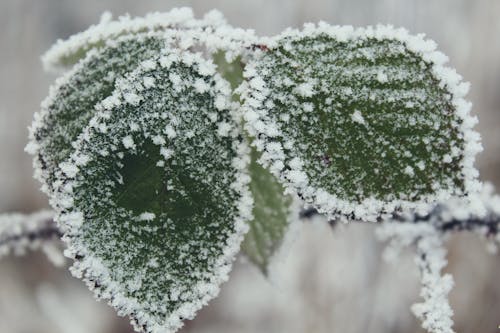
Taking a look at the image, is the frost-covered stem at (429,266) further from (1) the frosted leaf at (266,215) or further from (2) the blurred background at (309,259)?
(2) the blurred background at (309,259)

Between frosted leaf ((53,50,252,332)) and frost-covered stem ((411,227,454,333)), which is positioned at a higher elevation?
frosted leaf ((53,50,252,332))

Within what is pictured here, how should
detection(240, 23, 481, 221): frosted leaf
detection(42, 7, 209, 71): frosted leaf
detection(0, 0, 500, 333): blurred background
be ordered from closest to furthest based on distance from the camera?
detection(240, 23, 481, 221): frosted leaf
detection(42, 7, 209, 71): frosted leaf
detection(0, 0, 500, 333): blurred background

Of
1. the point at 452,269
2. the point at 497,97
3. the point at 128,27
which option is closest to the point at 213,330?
the point at 452,269

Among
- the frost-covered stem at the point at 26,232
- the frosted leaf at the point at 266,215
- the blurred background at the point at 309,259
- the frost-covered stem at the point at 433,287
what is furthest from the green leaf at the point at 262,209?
the blurred background at the point at 309,259

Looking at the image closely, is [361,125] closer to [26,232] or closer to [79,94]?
[79,94]

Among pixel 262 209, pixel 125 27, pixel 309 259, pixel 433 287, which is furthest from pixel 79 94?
pixel 309 259

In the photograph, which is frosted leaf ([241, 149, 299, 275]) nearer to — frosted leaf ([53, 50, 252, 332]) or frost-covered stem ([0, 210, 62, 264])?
frosted leaf ([53, 50, 252, 332])

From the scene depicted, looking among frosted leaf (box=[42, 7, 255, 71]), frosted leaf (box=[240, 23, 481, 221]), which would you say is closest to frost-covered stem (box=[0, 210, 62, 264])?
frosted leaf (box=[42, 7, 255, 71])
